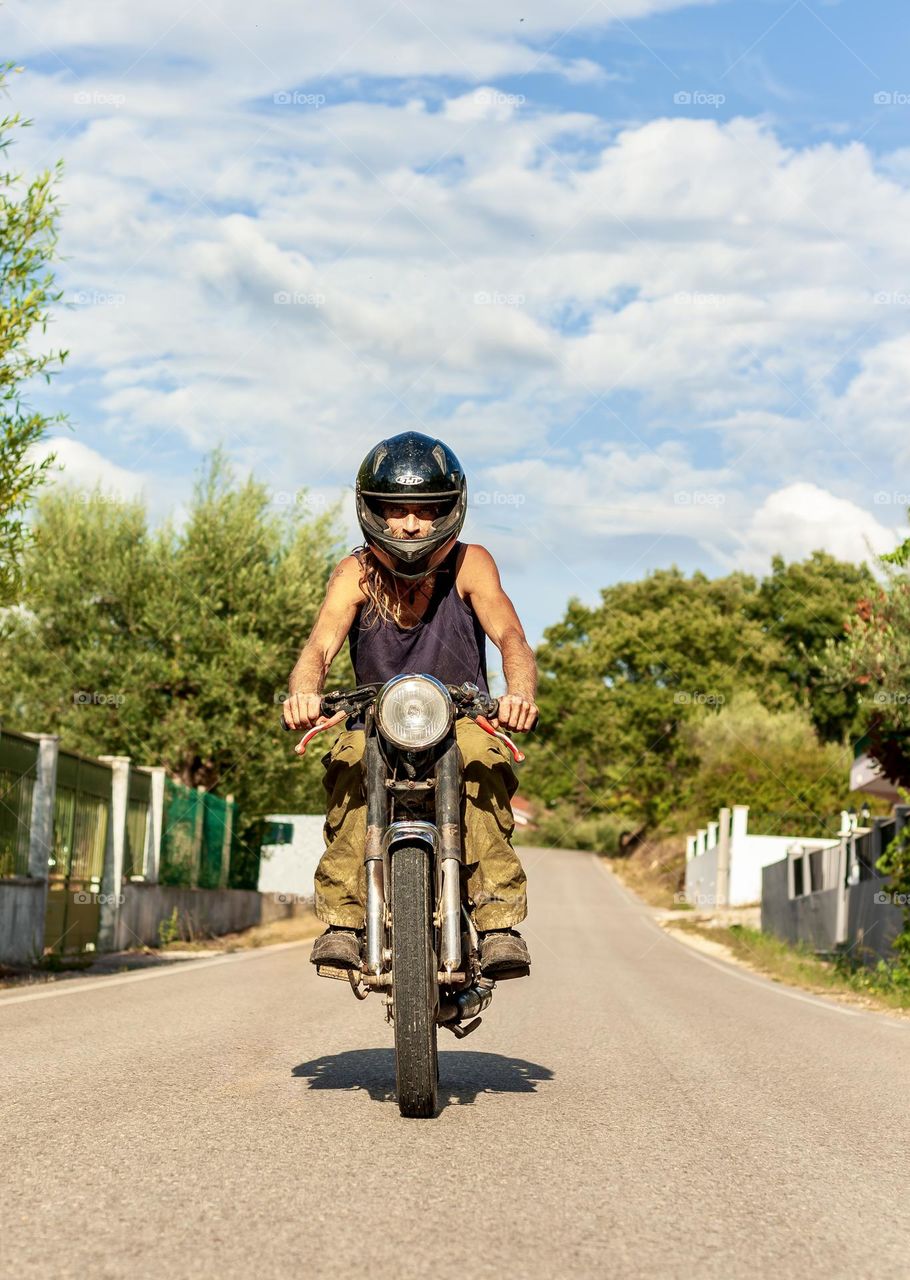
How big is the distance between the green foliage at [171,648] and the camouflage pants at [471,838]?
73.8ft

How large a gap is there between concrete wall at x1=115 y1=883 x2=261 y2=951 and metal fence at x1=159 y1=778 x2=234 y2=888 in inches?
9.6

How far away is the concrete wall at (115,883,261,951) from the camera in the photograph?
2005 centimetres

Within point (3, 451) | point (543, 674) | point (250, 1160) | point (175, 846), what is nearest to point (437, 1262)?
point (250, 1160)

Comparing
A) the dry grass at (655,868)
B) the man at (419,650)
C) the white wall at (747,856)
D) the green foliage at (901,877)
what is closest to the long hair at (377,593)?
the man at (419,650)

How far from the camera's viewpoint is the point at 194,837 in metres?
24.8

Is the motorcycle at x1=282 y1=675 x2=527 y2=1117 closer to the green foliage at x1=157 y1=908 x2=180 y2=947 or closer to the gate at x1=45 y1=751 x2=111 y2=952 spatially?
the gate at x1=45 y1=751 x2=111 y2=952

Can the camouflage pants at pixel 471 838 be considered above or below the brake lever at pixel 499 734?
below

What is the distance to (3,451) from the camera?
12766 mm

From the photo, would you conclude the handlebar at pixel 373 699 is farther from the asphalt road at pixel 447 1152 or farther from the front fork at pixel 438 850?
the asphalt road at pixel 447 1152

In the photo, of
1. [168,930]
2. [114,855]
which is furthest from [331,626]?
[168,930]

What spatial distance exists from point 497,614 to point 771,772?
48966mm

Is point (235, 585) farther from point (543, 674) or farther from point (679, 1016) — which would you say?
point (543, 674)

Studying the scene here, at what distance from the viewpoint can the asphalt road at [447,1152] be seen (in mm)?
3381

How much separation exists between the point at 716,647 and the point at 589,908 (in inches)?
1480
